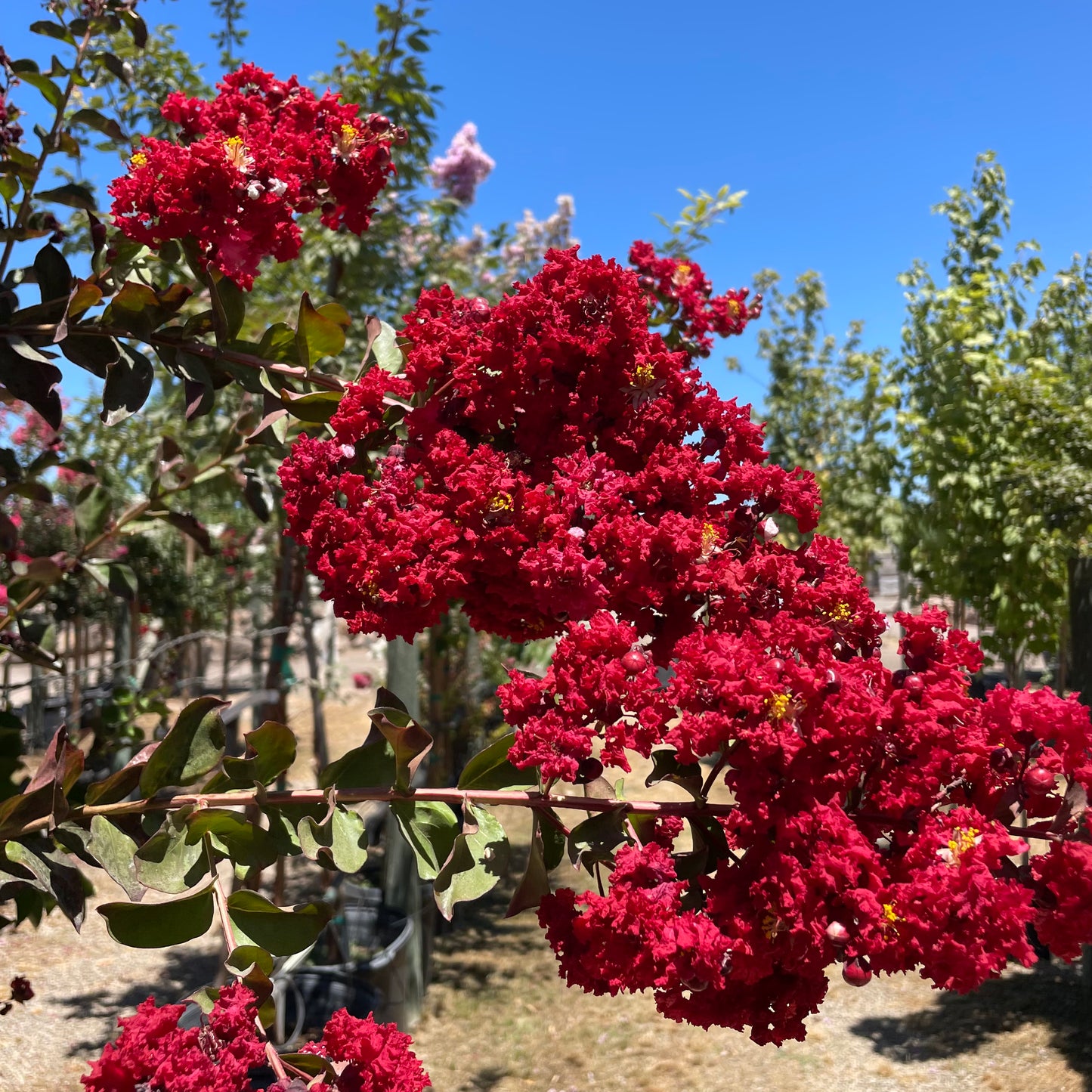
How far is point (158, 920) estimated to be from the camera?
105 cm

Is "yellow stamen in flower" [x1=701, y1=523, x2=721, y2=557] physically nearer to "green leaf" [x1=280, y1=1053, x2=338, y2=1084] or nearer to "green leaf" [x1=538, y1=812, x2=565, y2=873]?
"green leaf" [x1=538, y1=812, x2=565, y2=873]

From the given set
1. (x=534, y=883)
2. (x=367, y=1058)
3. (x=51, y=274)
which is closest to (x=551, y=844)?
(x=534, y=883)

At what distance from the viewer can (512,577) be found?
1111mm

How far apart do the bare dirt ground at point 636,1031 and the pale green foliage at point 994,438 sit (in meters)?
2.25

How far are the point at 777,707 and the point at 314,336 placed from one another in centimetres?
88

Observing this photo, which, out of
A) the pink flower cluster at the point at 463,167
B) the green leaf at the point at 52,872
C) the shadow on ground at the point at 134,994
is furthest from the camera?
the pink flower cluster at the point at 463,167

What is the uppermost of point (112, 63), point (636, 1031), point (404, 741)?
point (112, 63)

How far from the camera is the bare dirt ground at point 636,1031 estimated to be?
3.50 metres

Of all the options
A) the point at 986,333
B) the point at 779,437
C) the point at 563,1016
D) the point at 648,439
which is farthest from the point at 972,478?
the point at 648,439

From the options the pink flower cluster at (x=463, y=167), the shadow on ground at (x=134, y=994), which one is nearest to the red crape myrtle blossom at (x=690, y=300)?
the shadow on ground at (x=134, y=994)

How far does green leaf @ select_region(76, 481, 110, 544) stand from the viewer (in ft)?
6.46

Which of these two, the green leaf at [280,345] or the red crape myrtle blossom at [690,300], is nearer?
the green leaf at [280,345]

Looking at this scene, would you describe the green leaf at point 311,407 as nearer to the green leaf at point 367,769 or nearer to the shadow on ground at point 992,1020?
the green leaf at point 367,769

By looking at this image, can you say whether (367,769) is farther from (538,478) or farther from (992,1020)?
(992,1020)
